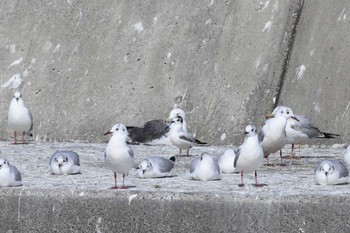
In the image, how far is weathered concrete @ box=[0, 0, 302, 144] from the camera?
65.7ft

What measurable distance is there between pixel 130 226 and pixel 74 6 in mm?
12169

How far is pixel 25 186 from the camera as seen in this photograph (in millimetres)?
12039

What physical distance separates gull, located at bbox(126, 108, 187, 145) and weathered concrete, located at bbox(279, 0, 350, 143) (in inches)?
81.8

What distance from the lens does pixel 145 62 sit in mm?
21234

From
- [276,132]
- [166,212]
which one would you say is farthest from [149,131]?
[166,212]

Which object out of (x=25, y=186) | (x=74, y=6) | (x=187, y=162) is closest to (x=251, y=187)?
(x=25, y=186)

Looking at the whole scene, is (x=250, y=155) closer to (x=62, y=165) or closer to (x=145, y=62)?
(x=62, y=165)

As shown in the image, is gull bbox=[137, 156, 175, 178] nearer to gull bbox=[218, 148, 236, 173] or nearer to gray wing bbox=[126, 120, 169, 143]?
gull bbox=[218, 148, 236, 173]

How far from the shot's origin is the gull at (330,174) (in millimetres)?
12134

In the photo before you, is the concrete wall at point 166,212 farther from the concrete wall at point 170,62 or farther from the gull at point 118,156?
the concrete wall at point 170,62

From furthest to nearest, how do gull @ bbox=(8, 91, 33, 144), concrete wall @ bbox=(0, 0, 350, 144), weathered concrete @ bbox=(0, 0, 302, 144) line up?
weathered concrete @ bbox=(0, 0, 302, 144) → concrete wall @ bbox=(0, 0, 350, 144) → gull @ bbox=(8, 91, 33, 144)

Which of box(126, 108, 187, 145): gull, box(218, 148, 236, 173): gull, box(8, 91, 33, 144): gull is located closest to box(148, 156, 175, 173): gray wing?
box(218, 148, 236, 173): gull

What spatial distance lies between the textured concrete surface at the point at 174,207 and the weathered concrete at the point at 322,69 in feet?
19.8

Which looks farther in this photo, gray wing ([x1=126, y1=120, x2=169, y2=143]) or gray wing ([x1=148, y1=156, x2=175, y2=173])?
gray wing ([x1=126, y1=120, x2=169, y2=143])
